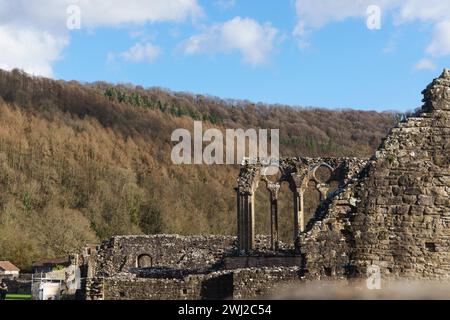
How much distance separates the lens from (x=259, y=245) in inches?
1403

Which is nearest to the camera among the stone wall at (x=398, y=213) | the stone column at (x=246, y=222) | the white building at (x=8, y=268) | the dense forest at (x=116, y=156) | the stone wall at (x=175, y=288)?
the stone wall at (x=398, y=213)

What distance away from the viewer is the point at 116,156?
334 feet

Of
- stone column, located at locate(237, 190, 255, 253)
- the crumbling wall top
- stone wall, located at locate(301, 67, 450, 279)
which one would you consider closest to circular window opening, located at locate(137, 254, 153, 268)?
stone column, located at locate(237, 190, 255, 253)

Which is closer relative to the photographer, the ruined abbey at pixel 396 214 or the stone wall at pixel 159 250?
the ruined abbey at pixel 396 214

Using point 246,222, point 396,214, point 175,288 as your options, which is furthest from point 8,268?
point 396,214

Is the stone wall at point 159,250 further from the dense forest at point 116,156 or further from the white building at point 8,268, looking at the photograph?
the dense forest at point 116,156

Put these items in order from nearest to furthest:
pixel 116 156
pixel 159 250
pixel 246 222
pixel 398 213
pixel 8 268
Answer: pixel 398 213, pixel 246 222, pixel 159 250, pixel 8 268, pixel 116 156

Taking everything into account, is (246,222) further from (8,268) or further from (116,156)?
(116,156)

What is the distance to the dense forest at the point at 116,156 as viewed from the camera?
65188 millimetres

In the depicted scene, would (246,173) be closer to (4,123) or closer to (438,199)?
(438,199)

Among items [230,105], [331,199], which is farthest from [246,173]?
[230,105]

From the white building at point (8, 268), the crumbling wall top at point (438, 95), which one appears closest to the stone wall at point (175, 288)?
the crumbling wall top at point (438, 95)

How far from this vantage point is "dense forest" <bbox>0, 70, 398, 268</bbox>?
6519 cm
